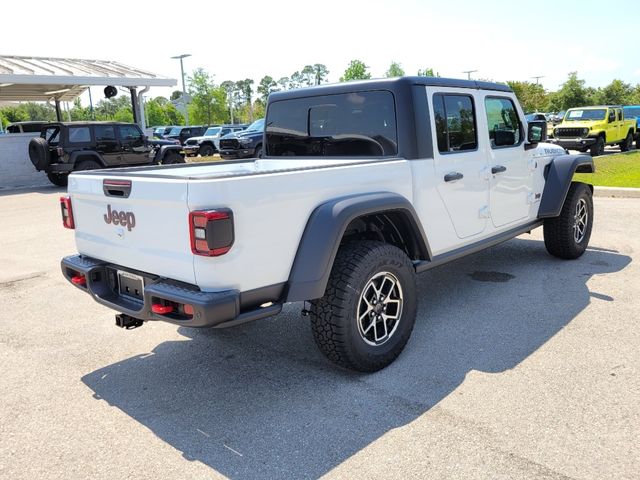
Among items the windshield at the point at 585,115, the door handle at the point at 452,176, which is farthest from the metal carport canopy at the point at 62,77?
the door handle at the point at 452,176

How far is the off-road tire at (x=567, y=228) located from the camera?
18.8 ft

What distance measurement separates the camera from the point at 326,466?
2574 mm

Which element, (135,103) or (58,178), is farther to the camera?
(135,103)

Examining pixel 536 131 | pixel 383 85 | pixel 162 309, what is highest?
pixel 383 85

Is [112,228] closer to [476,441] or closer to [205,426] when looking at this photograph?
[205,426]

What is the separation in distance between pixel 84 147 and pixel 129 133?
1.54 meters

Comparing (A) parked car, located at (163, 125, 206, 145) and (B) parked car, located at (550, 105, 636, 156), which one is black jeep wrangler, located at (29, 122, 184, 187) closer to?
(B) parked car, located at (550, 105, 636, 156)

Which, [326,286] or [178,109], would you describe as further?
[178,109]

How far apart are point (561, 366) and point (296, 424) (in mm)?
1789

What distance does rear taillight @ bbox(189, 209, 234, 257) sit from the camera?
267 cm

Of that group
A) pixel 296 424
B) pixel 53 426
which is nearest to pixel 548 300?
pixel 296 424

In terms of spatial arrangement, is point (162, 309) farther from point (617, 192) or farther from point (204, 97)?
point (204, 97)

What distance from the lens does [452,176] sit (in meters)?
4.12

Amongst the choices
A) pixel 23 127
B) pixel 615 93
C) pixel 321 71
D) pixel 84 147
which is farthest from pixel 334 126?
pixel 321 71
